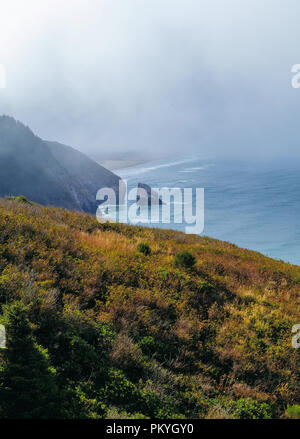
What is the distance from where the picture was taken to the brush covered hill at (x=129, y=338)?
4.52 meters

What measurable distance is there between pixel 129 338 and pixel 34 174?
124 metres

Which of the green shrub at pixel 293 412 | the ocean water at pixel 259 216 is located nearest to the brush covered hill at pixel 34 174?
the ocean water at pixel 259 216

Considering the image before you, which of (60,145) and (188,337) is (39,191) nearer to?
(60,145)

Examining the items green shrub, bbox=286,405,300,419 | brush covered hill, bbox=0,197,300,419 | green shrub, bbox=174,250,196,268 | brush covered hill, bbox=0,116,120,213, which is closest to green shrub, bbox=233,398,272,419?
brush covered hill, bbox=0,197,300,419

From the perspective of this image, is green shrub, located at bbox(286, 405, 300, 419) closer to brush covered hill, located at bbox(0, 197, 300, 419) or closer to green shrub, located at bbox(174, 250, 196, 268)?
brush covered hill, located at bbox(0, 197, 300, 419)

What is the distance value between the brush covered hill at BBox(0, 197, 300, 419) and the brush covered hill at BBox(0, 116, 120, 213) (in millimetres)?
104797

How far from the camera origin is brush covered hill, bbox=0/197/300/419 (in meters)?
4.52

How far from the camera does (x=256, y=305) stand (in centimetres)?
1003

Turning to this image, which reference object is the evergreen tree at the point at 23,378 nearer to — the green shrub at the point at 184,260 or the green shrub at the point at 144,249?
the green shrub at the point at 184,260

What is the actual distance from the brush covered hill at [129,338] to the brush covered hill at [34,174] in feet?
344

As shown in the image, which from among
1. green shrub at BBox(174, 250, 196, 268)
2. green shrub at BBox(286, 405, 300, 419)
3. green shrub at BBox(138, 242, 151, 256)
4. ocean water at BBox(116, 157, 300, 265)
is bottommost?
green shrub at BBox(286, 405, 300, 419)

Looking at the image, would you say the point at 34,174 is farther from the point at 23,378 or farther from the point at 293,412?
the point at 293,412

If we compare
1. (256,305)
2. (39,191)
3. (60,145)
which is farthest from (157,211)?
(256,305)

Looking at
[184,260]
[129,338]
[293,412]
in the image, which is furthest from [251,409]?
[184,260]
